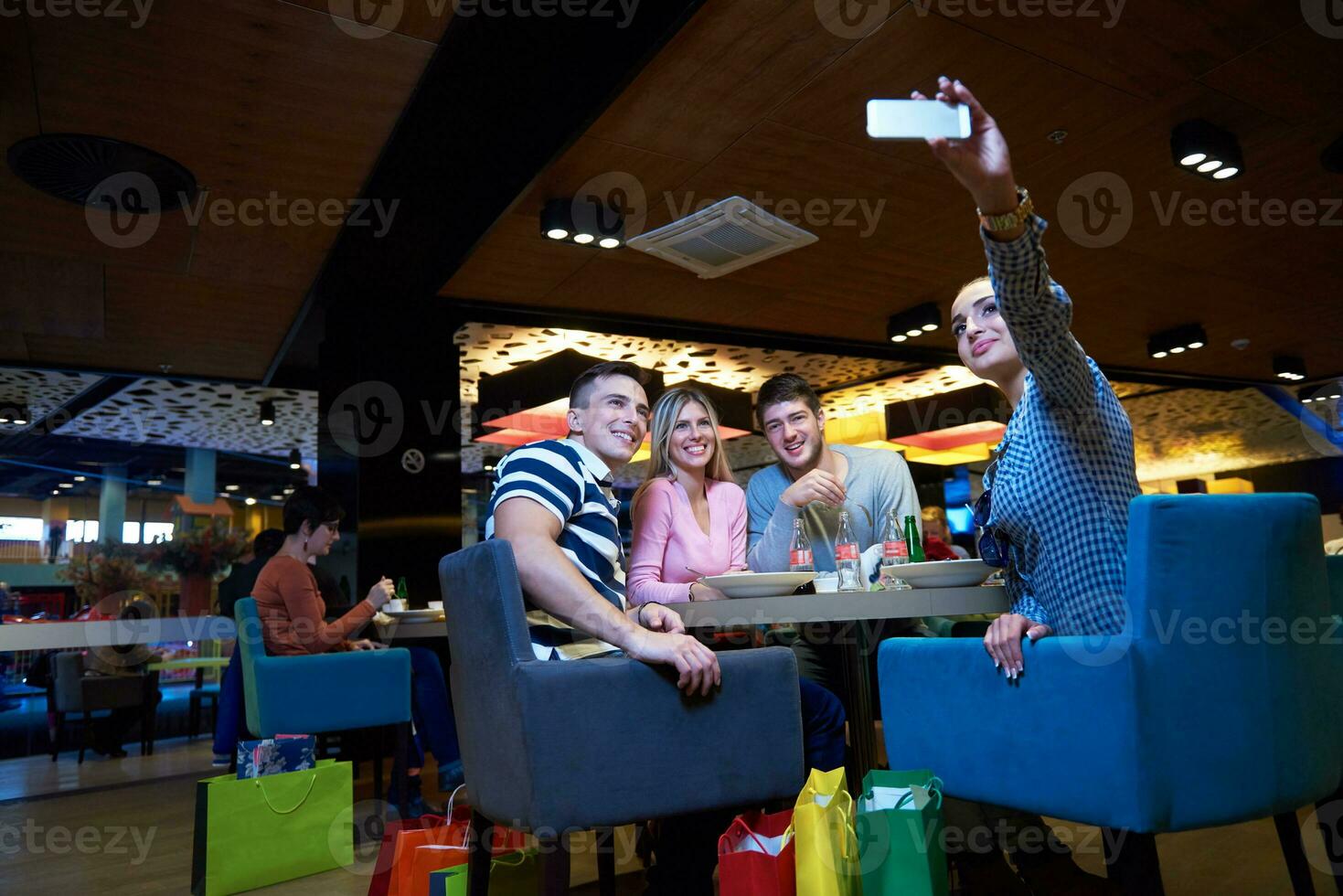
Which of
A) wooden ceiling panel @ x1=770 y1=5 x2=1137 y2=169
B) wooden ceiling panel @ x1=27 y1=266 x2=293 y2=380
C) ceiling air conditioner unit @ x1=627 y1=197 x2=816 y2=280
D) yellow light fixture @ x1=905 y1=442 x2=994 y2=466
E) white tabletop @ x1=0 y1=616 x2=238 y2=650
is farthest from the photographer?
yellow light fixture @ x1=905 y1=442 x2=994 y2=466

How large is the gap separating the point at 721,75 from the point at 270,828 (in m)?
3.05

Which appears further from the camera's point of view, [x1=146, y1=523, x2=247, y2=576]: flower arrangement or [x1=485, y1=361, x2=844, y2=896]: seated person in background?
[x1=146, y1=523, x2=247, y2=576]: flower arrangement

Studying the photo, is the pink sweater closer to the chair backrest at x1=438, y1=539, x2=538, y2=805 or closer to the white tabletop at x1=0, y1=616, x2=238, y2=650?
the chair backrest at x1=438, y1=539, x2=538, y2=805

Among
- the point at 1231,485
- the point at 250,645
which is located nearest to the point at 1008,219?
the point at 250,645

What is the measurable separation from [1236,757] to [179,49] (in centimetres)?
371

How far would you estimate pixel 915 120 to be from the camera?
1012 mm

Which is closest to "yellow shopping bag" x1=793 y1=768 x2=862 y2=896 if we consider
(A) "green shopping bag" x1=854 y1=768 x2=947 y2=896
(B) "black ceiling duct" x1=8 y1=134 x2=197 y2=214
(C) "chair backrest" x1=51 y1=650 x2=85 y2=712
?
(A) "green shopping bag" x1=854 y1=768 x2=947 y2=896

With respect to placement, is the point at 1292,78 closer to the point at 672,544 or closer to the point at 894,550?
the point at 894,550

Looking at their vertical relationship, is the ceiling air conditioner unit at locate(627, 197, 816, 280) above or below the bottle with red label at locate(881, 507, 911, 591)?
above

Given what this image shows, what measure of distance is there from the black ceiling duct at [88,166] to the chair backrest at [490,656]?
316 centimetres

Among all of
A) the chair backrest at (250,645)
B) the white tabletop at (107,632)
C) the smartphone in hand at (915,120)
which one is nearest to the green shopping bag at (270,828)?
the chair backrest at (250,645)

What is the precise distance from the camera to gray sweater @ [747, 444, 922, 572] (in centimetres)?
261

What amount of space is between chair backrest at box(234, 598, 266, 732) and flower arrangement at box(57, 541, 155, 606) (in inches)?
186

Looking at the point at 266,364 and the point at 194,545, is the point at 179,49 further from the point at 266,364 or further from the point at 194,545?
the point at 194,545
